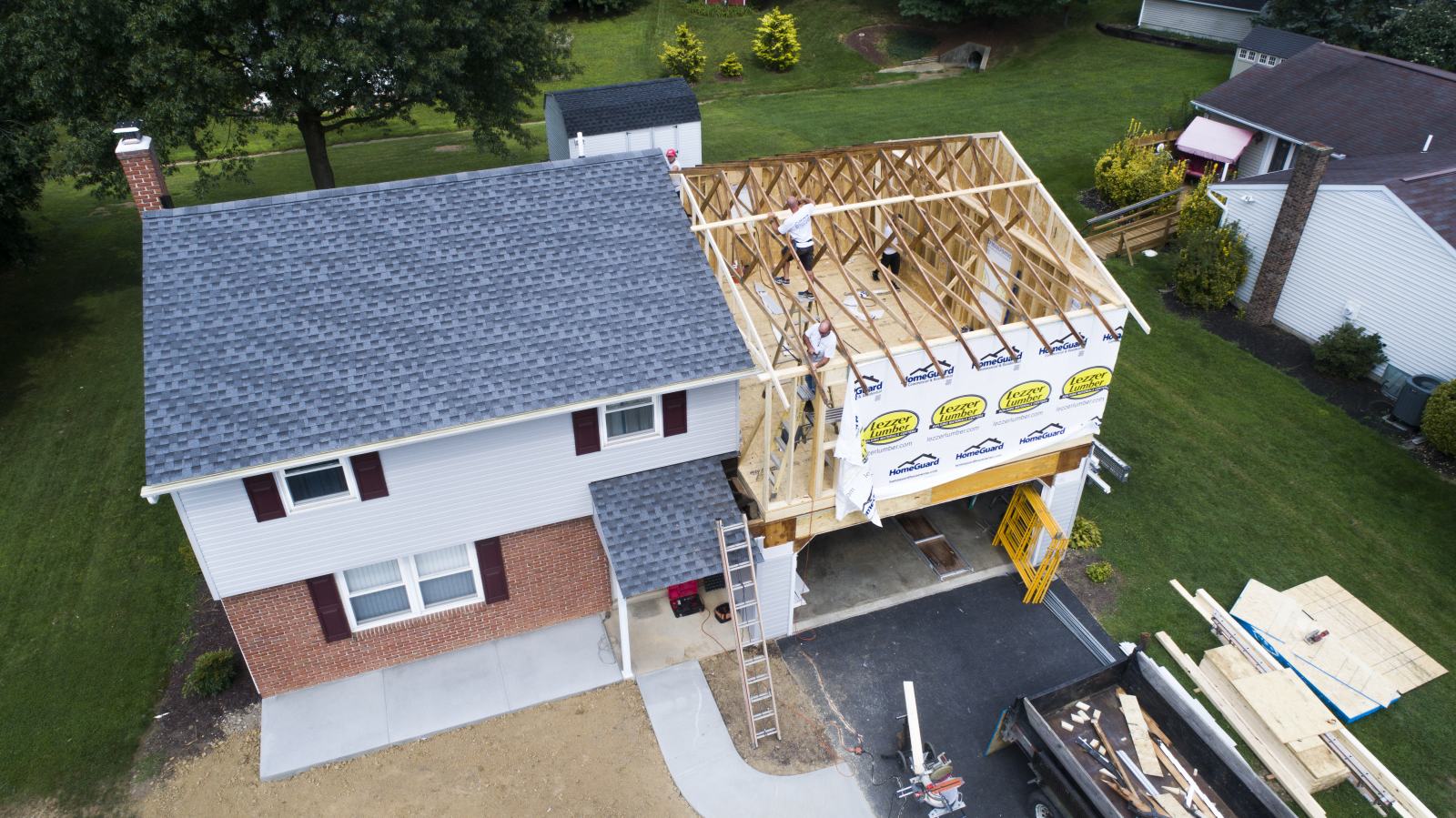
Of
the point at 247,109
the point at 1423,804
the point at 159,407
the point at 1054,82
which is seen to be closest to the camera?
the point at 159,407

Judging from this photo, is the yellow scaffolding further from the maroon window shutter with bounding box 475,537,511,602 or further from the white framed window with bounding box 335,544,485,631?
the white framed window with bounding box 335,544,485,631

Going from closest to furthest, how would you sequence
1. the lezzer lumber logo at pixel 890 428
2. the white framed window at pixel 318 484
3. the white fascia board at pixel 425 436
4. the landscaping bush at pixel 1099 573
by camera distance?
the white fascia board at pixel 425 436 → the white framed window at pixel 318 484 → the lezzer lumber logo at pixel 890 428 → the landscaping bush at pixel 1099 573

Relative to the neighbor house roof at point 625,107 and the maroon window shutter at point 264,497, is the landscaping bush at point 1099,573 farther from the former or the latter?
the neighbor house roof at point 625,107

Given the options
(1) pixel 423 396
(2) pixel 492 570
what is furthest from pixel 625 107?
(1) pixel 423 396

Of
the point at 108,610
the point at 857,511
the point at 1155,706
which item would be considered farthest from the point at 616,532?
the point at 108,610

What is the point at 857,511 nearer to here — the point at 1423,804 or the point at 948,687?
the point at 948,687

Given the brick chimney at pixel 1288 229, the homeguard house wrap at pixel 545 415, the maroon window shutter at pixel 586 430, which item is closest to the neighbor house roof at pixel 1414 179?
the brick chimney at pixel 1288 229
